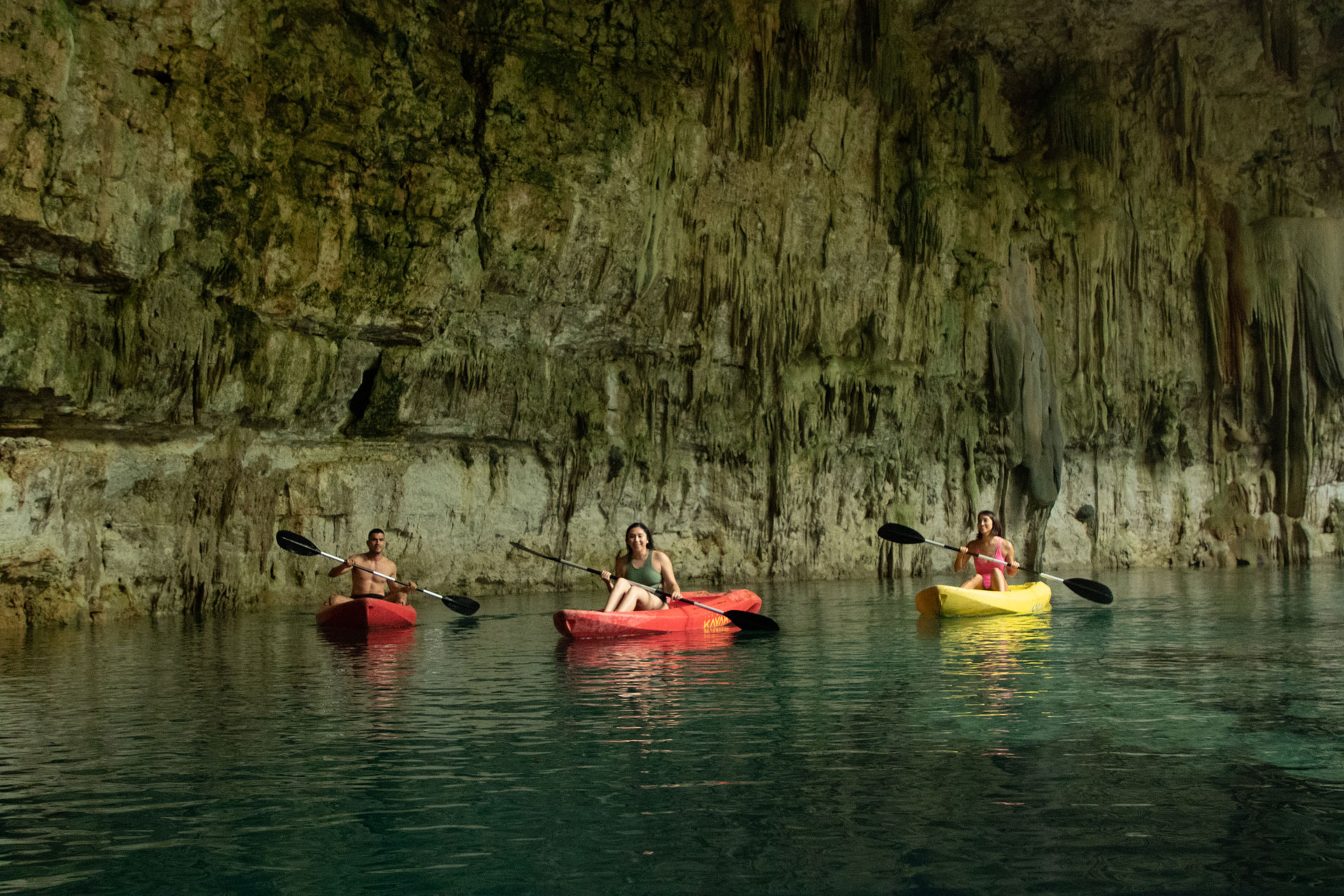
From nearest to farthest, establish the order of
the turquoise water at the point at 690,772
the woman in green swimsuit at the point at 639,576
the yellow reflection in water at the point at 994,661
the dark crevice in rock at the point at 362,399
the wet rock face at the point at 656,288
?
the turquoise water at the point at 690,772 < the yellow reflection in water at the point at 994,661 < the woman in green swimsuit at the point at 639,576 < the wet rock face at the point at 656,288 < the dark crevice in rock at the point at 362,399

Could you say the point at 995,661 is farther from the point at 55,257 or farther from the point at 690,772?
the point at 55,257

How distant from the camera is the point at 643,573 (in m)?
11.6

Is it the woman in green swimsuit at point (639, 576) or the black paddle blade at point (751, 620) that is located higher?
the woman in green swimsuit at point (639, 576)

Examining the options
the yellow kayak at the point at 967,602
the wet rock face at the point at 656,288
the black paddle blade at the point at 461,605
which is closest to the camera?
the yellow kayak at the point at 967,602

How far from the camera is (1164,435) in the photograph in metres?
28.6

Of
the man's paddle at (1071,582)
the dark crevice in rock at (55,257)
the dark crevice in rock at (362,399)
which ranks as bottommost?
the man's paddle at (1071,582)

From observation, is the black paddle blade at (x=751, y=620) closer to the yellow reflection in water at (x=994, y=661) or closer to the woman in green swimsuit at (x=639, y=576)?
the woman in green swimsuit at (x=639, y=576)

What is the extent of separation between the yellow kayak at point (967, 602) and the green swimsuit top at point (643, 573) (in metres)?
2.95

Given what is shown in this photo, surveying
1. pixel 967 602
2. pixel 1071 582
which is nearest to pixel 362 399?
pixel 967 602

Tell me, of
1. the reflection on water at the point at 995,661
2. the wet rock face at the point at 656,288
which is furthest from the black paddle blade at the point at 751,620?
the wet rock face at the point at 656,288

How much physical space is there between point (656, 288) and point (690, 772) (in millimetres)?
17223

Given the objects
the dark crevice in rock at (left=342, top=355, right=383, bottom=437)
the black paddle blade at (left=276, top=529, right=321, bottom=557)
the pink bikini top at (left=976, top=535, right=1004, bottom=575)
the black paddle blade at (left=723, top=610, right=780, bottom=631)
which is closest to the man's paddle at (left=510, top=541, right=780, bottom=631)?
Result: the black paddle blade at (left=723, top=610, right=780, bottom=631)

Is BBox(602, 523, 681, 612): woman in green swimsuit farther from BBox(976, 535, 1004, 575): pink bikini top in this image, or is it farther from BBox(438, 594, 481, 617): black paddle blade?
BBox(976, 535, 1004, 575): pink bikini top

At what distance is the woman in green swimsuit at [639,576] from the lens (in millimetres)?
11219
